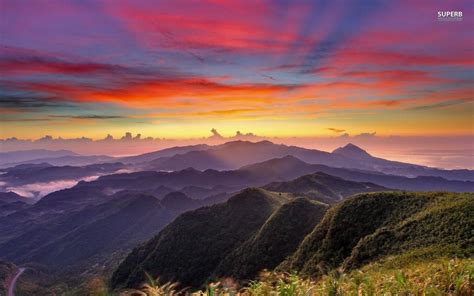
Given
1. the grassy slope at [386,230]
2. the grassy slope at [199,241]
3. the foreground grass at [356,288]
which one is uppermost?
the foreground grass at [356,288]

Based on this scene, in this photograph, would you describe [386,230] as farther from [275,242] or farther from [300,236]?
[275,242]

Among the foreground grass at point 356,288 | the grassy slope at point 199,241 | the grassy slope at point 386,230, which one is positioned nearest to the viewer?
the foreground grass at point 356,288

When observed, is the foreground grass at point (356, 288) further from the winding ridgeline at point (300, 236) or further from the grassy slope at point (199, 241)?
the grassy slope at point (199, 241)

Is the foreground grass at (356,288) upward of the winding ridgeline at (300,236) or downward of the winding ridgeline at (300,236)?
upward


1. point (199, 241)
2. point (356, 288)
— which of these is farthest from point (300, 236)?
point (356, 288)

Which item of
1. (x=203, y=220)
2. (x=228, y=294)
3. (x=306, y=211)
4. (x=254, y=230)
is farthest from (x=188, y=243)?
(x=228, y=294)

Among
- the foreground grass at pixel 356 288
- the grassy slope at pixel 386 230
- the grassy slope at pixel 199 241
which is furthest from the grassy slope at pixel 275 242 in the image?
the foreground grass at pixel 356 288

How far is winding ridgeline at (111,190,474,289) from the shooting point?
4338cm

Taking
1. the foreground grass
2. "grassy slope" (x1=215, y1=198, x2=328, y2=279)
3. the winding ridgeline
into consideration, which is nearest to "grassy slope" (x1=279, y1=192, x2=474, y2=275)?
the winding ridgeline

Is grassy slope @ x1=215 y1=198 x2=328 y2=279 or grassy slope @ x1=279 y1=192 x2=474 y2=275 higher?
grassy slope @ x1=279 y1=192 x2=474 y2=275

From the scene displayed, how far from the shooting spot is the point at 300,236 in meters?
92.6

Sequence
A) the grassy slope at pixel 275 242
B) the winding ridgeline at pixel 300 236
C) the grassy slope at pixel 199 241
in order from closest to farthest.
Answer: the winding ridgeline at pixel 300 236, the grassy slope at pixel 275 242, the grassy slope at pixel 199 241

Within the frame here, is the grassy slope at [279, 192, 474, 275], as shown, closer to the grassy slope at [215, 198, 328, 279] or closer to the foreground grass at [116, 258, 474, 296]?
the grassy slope at [215, 198, 328, 279]

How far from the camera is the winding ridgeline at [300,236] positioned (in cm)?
4338
